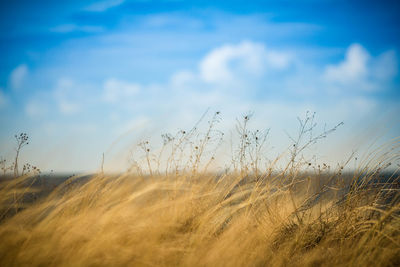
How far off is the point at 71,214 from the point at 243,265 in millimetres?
1504

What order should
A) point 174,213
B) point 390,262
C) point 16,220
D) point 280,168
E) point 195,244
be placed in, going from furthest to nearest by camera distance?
point 280,168, point 174,213, point 16,220, point 195,244, point 390,262

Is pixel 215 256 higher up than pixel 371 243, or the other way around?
pixel 371 243

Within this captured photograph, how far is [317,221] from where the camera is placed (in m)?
2.13

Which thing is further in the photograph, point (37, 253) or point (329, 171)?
point (329, 171)

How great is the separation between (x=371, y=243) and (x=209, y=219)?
3.70 feet

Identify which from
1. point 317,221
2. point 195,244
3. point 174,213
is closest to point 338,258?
point 317,221

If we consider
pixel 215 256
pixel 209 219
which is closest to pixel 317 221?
pixel 209 219

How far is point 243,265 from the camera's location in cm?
153

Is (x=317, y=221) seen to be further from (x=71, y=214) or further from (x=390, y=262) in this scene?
(x=71, y=214)

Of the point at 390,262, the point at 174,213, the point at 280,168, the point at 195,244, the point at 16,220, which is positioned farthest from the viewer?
the point at 280,168

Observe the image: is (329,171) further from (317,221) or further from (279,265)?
(279,265)

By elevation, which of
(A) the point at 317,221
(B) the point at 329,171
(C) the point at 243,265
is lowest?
(C) the point at 243,265

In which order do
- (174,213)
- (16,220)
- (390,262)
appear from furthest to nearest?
(174,213) → (16,220) → (390,262)

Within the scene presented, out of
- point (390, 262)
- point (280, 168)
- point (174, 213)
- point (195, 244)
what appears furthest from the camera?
point (280, 168)
